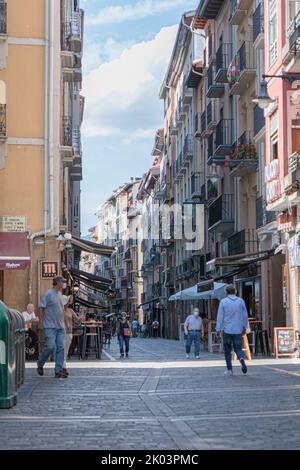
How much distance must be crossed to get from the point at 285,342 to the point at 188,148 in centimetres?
3706

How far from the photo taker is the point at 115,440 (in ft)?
28.4

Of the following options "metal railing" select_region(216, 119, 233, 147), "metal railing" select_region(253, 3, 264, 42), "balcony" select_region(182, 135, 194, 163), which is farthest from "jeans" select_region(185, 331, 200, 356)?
"balcony" select_region(182, 135, 194, 163)

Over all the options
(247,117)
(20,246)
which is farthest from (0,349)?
(247,117)

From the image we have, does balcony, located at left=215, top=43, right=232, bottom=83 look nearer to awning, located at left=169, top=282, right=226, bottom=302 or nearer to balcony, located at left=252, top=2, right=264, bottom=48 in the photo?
balcony, located at left=252, top=2, right=264, bottom=48

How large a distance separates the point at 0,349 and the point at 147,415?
81.8 inches

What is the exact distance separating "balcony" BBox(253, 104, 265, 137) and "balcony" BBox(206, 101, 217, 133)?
448 inches

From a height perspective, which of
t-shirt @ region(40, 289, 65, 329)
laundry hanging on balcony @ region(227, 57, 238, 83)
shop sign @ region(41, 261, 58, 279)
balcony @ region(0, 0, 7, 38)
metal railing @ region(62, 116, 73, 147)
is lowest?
t-shirt @ region(40, 289, 65, 329)

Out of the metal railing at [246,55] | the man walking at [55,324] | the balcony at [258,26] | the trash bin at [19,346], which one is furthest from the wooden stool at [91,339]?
the metal railing at [246,55]

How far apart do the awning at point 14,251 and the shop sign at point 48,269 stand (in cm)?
81

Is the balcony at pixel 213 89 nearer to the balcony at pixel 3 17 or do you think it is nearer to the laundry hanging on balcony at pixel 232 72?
the laundry hanging on balcony at pixel 232 72

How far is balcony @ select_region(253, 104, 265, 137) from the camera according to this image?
115 feet

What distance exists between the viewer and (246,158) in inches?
1463

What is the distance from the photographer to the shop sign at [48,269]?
2905 centimetres

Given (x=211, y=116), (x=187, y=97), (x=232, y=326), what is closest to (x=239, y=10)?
(x=211, y=116)
